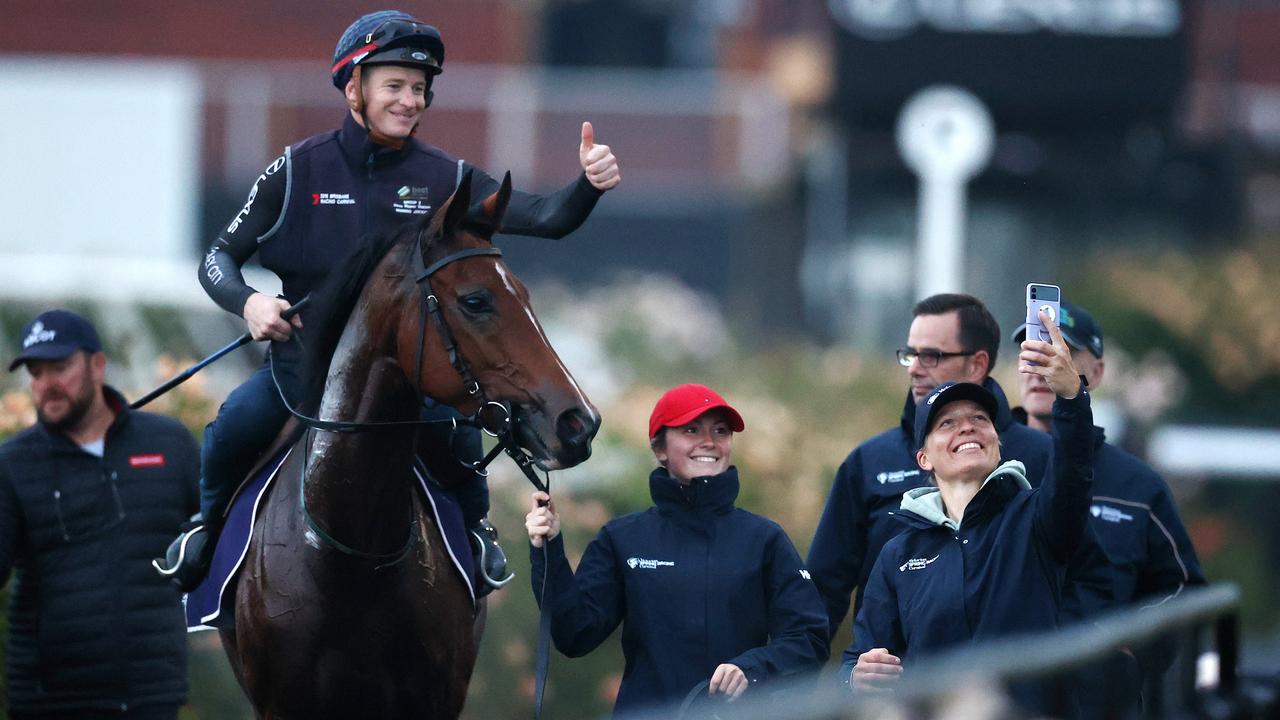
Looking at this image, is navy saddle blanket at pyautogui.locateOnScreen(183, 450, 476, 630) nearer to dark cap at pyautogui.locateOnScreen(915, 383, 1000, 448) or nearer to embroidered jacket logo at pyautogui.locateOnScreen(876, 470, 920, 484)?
embroidered jacket logo at pyautogui.locateOnScreen(876, 470, 920, 484)

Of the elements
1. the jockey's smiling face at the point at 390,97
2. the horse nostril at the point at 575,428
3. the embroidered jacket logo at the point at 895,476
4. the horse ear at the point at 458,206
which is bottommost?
the embroidered jacket logo at the point at 895,476

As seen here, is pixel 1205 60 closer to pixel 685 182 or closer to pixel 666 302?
pixel 685 182

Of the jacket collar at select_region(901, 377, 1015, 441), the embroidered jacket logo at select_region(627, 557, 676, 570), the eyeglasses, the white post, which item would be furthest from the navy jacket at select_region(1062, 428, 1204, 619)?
the white post

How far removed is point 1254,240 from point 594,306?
6.31 meters

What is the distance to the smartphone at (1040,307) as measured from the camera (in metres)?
4.80

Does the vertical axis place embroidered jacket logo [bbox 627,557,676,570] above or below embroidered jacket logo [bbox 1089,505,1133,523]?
below

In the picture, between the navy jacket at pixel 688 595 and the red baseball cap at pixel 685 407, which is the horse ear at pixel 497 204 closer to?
the red baseball cap at pixel 685 407

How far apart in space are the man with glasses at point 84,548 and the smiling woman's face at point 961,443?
3.06m

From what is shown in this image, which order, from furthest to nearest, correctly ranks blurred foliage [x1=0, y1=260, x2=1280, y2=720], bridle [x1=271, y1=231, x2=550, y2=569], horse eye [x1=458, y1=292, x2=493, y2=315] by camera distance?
blurred foliage [x1=0, y1=260, x2=1280, y2=720] → horse eye [x1=458, y1=292, x2=493, y2=315] → bridle [x1=271, y1=231, x2=550, y2=569]

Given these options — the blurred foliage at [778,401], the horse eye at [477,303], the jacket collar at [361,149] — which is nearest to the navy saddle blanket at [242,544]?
the horse eye at [477,303]

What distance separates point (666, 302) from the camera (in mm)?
16828

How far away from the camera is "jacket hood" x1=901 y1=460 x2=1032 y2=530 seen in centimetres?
493

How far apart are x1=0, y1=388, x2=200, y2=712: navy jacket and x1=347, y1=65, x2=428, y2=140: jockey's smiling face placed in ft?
6.29

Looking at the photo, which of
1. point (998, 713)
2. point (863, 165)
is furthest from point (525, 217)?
point (863, 165)
